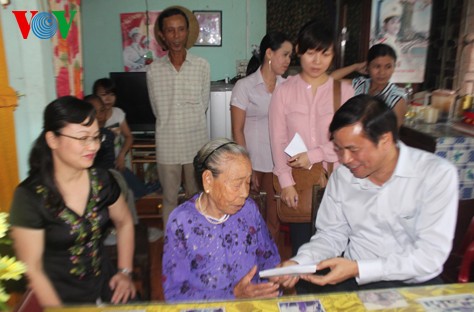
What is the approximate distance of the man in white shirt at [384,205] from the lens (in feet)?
4.71

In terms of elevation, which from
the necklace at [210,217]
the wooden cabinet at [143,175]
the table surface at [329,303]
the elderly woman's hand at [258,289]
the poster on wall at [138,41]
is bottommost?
the wooden cabinet at [143,175]

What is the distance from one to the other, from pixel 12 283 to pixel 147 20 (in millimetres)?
3931

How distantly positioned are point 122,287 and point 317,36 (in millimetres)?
1452

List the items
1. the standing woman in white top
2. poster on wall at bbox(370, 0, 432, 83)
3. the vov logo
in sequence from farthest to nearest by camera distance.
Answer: poster on wall at bbox(370, 0, 432, 83) → the standing woman in white top → the vov logo

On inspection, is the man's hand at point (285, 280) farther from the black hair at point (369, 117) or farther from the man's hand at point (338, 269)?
the black hair at point (369, 117)

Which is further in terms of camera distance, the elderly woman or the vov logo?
the vov logo

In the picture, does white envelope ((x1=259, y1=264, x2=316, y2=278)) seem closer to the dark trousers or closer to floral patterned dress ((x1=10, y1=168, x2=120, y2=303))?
the dark trousers

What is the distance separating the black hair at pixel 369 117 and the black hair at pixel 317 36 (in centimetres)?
55

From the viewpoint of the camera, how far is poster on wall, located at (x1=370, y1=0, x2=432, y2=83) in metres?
3.80

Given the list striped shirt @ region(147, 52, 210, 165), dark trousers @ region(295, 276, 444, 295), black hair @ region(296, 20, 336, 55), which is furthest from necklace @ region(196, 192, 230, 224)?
striped shirt @ region(147, 52, 210, 165)

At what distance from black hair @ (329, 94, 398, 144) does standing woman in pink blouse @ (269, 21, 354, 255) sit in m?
0.56

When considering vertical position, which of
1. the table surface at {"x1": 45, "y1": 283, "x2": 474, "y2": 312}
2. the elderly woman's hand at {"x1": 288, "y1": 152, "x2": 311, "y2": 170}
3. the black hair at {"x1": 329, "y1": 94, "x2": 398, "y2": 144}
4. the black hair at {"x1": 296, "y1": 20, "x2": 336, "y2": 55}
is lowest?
the table surface at {"x1": 45, "y1": 283, "x2": 474, "y2": 312}

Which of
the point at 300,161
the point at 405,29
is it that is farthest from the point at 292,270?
the point at 405,29

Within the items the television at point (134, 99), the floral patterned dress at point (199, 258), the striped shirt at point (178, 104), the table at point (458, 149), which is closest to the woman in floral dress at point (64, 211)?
the floral patterned dress at point (199, 258)
